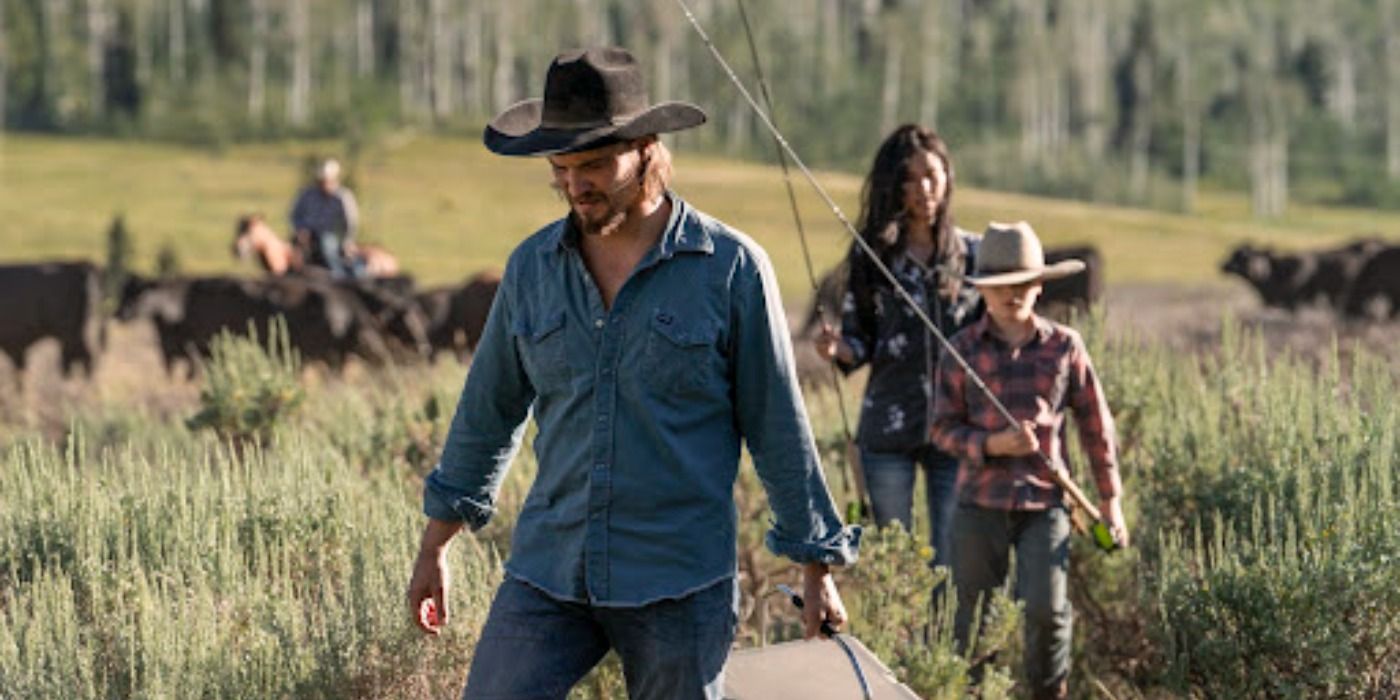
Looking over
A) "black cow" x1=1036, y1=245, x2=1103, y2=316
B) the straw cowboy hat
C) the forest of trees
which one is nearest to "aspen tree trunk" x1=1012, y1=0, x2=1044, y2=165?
the forest of trees

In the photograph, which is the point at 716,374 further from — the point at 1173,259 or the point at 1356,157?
the point at 1356,157

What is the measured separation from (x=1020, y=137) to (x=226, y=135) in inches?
1335

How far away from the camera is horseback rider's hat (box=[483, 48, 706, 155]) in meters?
3.92

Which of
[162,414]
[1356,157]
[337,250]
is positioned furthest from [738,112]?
[162,414]

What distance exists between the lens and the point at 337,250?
2122 centimetres

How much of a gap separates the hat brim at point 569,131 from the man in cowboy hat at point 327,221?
1598cm

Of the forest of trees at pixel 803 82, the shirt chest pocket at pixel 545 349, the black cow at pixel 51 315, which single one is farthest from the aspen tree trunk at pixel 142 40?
the shirt chest pocket at pixel 545 349

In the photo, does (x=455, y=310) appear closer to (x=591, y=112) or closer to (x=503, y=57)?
(x=591, y=112)

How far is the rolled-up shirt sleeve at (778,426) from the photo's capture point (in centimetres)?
398

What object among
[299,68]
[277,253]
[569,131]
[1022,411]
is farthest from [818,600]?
[299,68]

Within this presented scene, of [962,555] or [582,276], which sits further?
[962,555]

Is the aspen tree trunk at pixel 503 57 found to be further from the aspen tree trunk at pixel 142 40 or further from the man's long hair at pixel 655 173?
the man's long hair at pixel 655 173

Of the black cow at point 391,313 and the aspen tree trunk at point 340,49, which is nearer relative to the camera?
the black cow at point 391,313

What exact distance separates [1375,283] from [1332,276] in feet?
2.63
